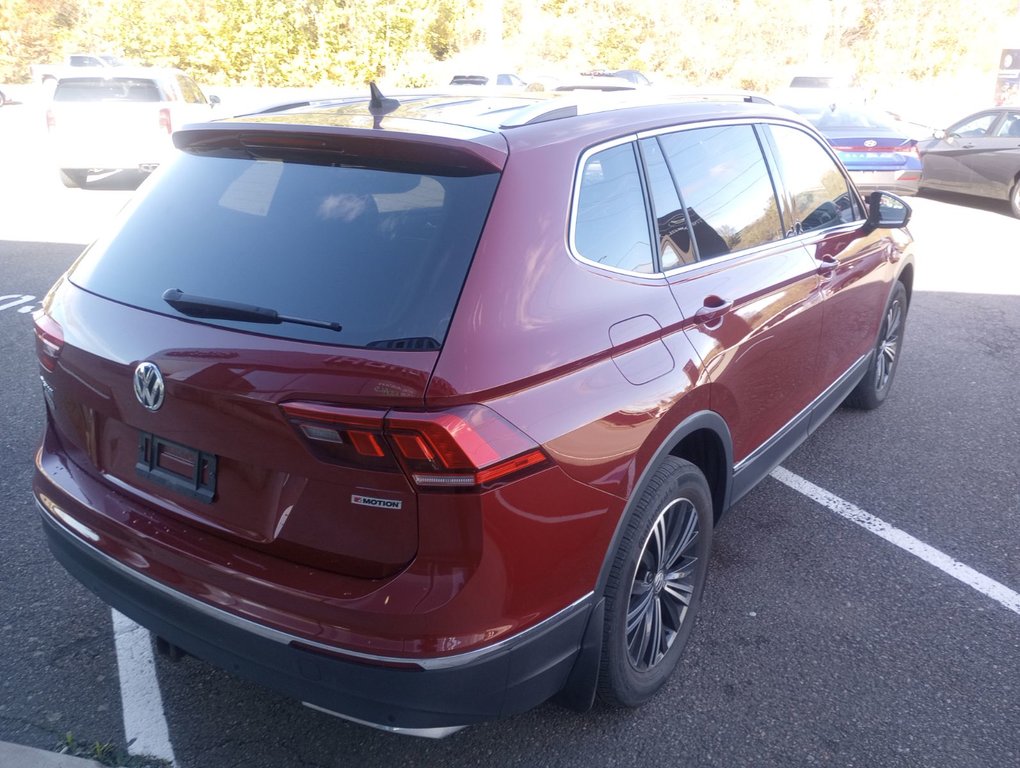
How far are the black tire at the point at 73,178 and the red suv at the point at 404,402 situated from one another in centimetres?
1224

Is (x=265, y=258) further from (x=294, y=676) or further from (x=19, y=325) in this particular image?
(x=19, y=325)

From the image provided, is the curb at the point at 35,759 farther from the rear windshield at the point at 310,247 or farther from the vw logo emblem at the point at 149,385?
→ the rear windshield at the point at 310,247

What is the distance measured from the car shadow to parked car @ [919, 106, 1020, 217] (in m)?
0.57

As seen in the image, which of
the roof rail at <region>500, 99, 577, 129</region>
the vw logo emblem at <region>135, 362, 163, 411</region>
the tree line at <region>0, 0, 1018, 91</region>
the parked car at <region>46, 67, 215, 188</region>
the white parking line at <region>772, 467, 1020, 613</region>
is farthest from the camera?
the tree line at <region>0, 0, 1018, 91</region>

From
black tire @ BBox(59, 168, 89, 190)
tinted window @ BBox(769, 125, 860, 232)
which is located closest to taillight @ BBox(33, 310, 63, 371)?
tinted window @ BBox(769, 125, 860, 232)

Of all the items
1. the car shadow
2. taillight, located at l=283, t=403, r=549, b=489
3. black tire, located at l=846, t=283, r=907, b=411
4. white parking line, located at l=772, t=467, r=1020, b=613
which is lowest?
the car shadow

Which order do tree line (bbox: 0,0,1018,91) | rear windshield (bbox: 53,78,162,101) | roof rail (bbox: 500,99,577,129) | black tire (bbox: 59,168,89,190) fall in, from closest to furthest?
roof rail (bbox: 500,99,577,129) → rear windshield (bbox: 53,78,162,101) → black tire (bbox: 59,168,89,190) → tree line (bbox: 0,0,1018,91)

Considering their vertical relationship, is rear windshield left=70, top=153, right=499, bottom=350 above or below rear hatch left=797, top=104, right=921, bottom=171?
above

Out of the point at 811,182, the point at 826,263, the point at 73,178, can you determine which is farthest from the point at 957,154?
the point at 73,178

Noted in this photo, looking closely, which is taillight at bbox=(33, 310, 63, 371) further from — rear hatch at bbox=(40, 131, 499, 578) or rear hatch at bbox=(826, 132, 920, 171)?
rear hatch at bbox=(826, 132, 920, 171)

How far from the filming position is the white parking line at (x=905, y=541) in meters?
3.65

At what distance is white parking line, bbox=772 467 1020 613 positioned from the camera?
3.65 metres

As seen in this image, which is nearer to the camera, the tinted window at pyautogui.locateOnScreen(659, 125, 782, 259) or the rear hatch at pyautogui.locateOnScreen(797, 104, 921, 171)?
the tinted window at pyautogui.locateOnScreen(659, 125, 782, 259)

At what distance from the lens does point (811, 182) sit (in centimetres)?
416
